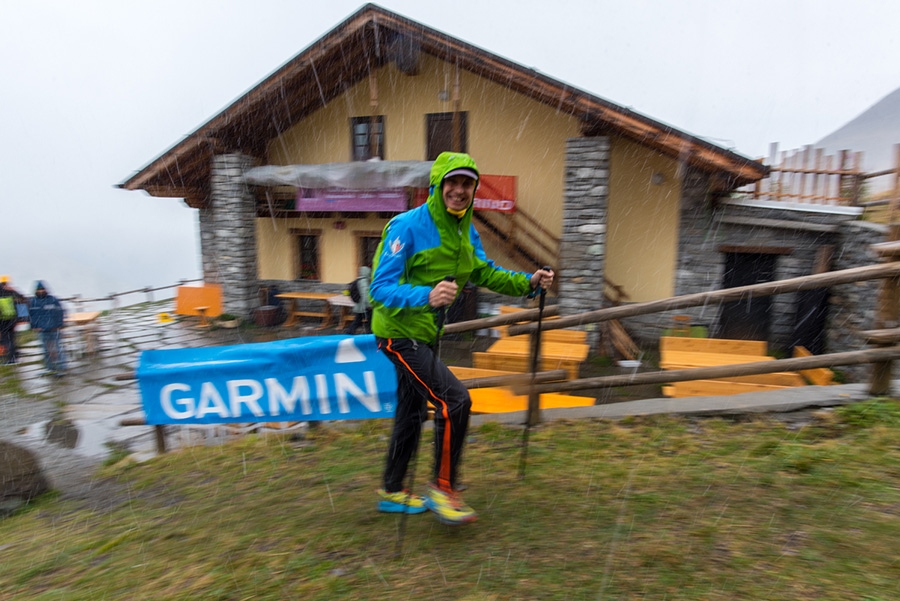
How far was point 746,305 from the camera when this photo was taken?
11.3 metres

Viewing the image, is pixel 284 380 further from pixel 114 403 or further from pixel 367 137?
pixel 367 137

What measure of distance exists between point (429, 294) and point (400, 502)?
1374 millimetres

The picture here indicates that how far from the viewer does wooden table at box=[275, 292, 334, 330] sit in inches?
544

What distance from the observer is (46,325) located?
9734 mm

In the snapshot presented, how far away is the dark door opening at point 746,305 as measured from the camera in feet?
36.7

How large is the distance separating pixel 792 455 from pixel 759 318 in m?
8.70

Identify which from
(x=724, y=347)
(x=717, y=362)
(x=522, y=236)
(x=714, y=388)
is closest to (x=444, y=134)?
(x=522, y=236)

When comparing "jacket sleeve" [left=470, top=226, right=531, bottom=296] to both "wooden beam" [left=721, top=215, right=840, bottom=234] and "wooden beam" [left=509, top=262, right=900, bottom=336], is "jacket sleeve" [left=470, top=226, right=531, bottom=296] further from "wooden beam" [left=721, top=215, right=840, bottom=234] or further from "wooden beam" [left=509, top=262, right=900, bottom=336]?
"wooden beam" [left=721, top=215, right=840, bottom=234]

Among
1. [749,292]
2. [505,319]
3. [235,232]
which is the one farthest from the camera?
[235,232]

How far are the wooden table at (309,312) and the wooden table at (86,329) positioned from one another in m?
4.25

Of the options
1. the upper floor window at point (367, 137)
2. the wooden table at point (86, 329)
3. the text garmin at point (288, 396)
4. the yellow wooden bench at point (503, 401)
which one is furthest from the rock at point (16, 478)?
the upper floor window at point (367, 137)

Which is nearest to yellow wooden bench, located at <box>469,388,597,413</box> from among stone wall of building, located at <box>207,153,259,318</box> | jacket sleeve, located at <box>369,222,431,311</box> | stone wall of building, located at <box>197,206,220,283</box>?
jacket sleeve, located at <box>369,222,431,311</box>

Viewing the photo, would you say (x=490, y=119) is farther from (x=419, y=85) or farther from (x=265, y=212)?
(x=265, y=212)

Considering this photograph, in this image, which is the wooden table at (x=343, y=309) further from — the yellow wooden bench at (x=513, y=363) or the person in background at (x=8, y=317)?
the person in background at (x=8, y=317)
